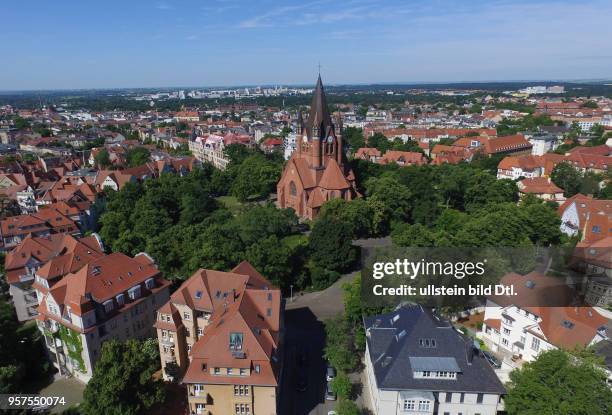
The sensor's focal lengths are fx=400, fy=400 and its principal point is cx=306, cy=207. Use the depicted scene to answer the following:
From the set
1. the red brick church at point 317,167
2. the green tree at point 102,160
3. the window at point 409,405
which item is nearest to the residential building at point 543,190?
the red brick church at point 317,167

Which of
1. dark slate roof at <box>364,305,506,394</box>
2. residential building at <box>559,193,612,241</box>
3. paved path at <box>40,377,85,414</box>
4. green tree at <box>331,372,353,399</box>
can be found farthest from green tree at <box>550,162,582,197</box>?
paved path at <box>40,377,85,414</box>

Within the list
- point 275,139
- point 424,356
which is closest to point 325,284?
point 424,356

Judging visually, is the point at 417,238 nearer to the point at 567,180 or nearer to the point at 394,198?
the point at 394,198

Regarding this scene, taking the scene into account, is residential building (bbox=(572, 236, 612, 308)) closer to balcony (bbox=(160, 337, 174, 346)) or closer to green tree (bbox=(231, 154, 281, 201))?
balcony (bbox=(160, 337, 174, 346))

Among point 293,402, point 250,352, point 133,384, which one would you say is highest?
point 250,352

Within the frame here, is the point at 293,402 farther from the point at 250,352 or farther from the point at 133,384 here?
the point at 133,384

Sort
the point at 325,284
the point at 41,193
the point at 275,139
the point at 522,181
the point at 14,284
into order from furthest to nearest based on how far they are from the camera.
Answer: the point at 275,139 → the point at 522,181 → the point at 41,193 → the point at 325,284 → the point at 14,284

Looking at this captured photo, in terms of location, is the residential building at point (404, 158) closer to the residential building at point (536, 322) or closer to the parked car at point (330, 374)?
the residential building at point (536, 322)

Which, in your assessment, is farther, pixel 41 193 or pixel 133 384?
pixel 41 193
